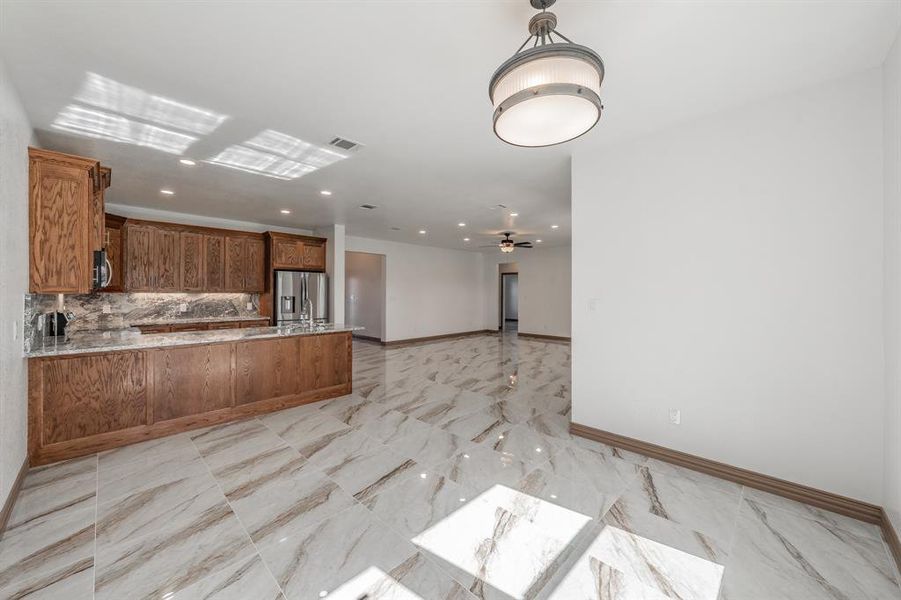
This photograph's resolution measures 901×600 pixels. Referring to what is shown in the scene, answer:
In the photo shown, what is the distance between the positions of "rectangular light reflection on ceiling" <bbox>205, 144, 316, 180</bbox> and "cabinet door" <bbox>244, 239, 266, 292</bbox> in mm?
2862

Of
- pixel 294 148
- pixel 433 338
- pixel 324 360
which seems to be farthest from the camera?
pixel 433 338

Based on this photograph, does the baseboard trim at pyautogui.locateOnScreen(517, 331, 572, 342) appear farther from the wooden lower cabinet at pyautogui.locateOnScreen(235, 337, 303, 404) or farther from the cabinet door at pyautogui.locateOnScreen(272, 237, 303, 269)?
the wooden lower cabinet at pyautogui.locateOnScreen(235, 337, 303, 404)

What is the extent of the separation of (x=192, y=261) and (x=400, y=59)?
5.64m

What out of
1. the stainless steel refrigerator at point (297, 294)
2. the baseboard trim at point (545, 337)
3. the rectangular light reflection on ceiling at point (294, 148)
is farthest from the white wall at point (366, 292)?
the rectangular light reflection on ceiling at point (294, 148)

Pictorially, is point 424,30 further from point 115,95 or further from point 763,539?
point 763,539

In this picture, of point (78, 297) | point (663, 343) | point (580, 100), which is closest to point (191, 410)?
point (78, 297)

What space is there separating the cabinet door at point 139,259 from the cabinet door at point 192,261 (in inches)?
15.6

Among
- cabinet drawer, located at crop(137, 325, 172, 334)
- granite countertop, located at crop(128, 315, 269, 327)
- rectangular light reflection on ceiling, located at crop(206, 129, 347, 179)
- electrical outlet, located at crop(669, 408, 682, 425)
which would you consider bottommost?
electrical outlet, located at crop(669, 408, 682, 425)

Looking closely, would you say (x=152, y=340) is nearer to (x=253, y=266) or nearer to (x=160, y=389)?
(x=160, y=389)

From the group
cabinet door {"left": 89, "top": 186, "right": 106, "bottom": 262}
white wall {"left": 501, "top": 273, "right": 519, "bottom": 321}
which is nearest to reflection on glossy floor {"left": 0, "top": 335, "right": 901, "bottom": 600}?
cabinet door {"left": 89, "top": 186, "right": 106, "bottom": 262}

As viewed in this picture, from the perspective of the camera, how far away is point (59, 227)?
2918 mm

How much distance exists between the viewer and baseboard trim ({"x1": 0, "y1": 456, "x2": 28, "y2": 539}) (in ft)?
6.89

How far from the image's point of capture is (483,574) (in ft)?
5.87

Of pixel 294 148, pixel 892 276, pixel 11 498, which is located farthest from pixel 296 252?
pixel 892 276
